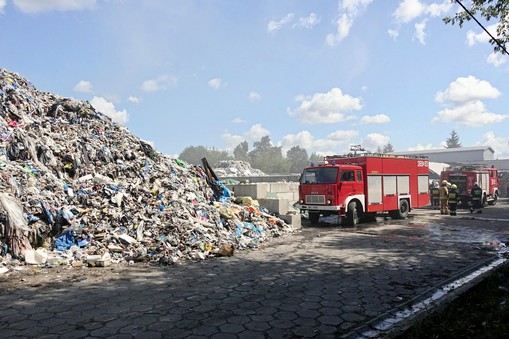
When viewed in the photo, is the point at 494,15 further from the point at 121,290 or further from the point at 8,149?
the point at 8,149

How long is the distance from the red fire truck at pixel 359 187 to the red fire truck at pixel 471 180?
23.1ft

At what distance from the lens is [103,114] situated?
610 inches

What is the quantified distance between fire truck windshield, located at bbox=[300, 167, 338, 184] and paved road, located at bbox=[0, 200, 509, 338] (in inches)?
171

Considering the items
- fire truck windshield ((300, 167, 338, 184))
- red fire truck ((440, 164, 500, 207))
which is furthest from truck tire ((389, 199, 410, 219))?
red fire truck ((440, 164, 500, 207))

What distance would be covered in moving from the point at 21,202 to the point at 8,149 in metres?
2.95

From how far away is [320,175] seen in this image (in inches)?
540

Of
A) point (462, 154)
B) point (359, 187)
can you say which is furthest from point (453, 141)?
point (359, 187)

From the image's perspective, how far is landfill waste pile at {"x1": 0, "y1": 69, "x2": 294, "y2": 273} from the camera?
8.07m

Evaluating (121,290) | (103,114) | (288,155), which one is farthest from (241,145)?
(121,290)

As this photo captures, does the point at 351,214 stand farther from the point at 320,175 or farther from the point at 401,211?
the point at 401,211

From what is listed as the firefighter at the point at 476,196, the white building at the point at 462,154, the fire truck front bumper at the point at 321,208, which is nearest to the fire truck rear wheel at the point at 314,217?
the fire truck front bumper at the point at 321,208

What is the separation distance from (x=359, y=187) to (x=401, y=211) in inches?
154

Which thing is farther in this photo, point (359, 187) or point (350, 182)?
point (359, 187)

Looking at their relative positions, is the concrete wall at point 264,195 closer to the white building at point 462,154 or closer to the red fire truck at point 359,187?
the red fire truck at point 359,187
